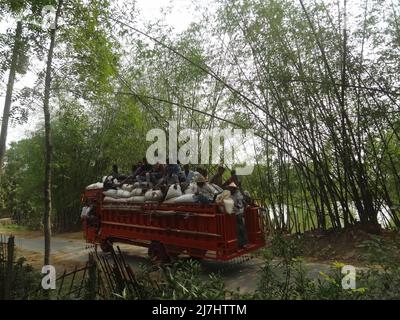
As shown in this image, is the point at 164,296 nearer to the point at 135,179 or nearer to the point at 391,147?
the point at 135,179

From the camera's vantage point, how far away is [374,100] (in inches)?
242

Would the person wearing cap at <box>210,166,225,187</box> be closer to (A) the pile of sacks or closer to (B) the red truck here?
(A) the pile of sacks

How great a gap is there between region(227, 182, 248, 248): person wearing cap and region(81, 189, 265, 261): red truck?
13 centimetres

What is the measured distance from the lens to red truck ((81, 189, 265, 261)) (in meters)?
4.87

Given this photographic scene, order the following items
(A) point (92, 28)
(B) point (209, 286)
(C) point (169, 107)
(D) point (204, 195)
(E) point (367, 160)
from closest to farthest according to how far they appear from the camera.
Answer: (B) point (209, 286)
(A) point (92, 28)
(D) point (204, 195)
(E) point (367, 160)
(C) point (169, 107)

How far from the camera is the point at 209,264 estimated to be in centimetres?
606

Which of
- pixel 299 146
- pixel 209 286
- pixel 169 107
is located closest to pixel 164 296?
pixel 209 286

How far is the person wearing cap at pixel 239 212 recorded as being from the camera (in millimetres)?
5199

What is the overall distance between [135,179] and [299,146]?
3728 mm

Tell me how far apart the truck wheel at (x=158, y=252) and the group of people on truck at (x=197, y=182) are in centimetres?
105

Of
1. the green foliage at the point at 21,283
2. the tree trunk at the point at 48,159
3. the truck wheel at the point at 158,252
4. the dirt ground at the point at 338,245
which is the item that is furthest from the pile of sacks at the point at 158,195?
the green foliage at the point at 21,283

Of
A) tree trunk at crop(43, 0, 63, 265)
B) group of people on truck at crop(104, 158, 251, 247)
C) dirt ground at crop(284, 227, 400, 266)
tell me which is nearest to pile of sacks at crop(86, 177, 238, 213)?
group of people on truck at crop(104, 158, 251, 247)

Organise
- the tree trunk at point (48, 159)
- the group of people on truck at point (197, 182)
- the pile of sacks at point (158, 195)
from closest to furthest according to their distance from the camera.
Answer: the tree trunk at point (48, 159)
the pile of sacks at point (158, 195)
the group of people on truck at point (197, 182)

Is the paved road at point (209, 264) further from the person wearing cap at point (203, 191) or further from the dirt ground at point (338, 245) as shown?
the person wearing cap at point (203, 191)
